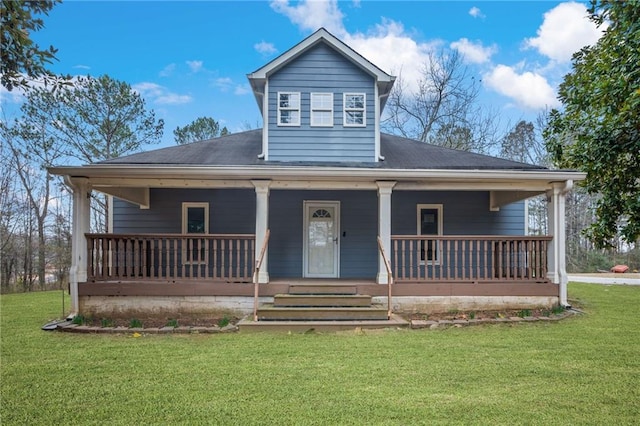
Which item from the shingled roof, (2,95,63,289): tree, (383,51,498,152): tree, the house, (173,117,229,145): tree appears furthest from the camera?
(173,117,229,145): tree

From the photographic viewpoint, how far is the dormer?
934cm

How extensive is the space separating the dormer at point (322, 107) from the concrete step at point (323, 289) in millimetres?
3203

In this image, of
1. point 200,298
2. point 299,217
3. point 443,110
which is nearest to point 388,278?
point 299,217

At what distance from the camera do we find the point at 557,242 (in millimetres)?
7723

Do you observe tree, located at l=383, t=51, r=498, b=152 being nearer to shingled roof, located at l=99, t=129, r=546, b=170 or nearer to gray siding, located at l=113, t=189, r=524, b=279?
shingled roof, located at l=99, t=129, r=546, b=170

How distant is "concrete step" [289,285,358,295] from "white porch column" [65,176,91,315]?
396cm

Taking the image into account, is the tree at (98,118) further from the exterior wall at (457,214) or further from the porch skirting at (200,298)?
the exterior wall at (457,214)

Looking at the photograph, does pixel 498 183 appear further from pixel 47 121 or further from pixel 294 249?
pixel 47 121

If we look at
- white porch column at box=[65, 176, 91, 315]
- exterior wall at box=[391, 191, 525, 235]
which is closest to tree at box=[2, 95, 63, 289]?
white porch column at box=[65, 176, 91, 315]

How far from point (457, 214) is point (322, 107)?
435 centimetres

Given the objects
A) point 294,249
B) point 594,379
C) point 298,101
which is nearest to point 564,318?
point 594,379

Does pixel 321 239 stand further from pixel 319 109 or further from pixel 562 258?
pixel 562 258

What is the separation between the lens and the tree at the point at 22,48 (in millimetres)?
2631

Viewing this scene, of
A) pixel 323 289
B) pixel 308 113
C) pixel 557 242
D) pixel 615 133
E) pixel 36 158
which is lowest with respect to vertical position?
pixel 323 289
